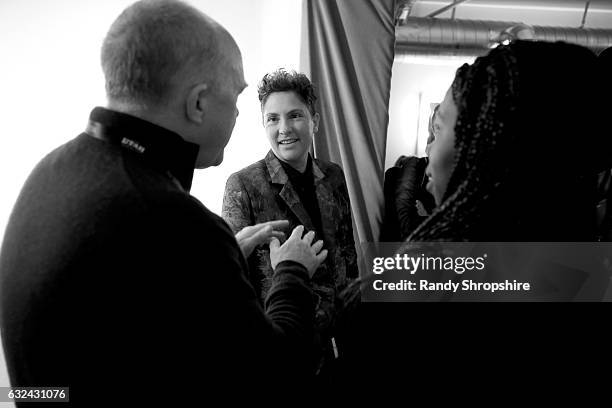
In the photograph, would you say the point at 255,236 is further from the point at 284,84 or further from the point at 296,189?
the point at 284,84

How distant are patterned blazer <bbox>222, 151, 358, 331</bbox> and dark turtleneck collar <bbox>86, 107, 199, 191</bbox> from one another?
83 cm

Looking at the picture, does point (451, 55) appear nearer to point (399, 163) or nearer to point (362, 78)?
point (399, 163)

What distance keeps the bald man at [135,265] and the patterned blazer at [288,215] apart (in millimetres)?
818

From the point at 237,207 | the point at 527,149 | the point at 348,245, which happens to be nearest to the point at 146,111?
the point at 527,149

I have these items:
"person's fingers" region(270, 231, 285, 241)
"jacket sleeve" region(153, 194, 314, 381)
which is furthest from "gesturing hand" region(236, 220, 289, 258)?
"jacket sleeve" region(153, 194, 314, 381)

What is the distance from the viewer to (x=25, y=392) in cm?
75

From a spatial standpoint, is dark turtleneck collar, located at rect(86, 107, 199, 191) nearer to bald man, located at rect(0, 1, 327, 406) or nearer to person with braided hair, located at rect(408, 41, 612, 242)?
bald man, located at rect(0, 1, 327, 406)

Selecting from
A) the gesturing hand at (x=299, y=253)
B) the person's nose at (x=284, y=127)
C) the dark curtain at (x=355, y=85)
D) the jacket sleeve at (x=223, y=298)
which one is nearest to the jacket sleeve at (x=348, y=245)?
the person's nose at (x=284, y=127)

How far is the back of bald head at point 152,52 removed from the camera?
0.74 m

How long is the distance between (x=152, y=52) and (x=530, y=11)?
593 centimetres

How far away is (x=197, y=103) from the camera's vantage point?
80cm

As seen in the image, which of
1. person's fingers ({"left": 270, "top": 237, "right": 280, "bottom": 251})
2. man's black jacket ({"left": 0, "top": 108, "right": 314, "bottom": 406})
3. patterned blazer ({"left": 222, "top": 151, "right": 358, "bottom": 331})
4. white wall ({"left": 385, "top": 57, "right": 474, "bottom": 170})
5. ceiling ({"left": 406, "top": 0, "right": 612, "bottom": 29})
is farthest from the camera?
white wall ({"left": 385, "top": 57, "right": 474, "bottom": 170})

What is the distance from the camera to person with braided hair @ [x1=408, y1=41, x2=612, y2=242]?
0.74 m

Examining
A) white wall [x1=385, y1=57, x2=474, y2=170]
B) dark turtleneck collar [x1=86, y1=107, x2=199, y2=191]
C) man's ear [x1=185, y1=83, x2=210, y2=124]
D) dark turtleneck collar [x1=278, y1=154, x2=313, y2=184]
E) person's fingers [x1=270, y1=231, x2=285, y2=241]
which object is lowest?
person's fingers [x1=270, y1=231, x2=285, y2=241]
